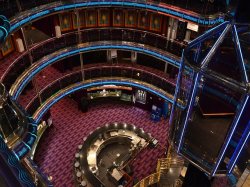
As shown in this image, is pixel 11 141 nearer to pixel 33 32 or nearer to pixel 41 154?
pixel 41 154

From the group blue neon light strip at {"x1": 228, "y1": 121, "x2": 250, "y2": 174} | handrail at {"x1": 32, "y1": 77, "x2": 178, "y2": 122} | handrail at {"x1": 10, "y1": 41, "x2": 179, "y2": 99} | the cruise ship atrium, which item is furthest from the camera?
handrail at {"x1": 32, "y1": 77, "x2": 178, "y2": 122}

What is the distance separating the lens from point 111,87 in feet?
106

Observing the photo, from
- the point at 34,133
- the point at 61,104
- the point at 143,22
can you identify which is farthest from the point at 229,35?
the point at 61,104

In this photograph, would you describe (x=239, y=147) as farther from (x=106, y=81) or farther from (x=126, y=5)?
(x=106, y=81)

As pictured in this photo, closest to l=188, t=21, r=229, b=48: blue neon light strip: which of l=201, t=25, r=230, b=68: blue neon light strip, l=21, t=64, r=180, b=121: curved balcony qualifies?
l=201, t=25, r=230, b=68: blue neon light strip

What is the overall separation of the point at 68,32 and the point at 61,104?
8.61 m

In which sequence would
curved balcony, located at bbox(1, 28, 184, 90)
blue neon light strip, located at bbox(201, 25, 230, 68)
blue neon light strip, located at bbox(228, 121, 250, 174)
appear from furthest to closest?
curved balcony, located at bbox(1, 28, 184, 90), blue neon light strip, located at bbox(201, 25, 230, 68), blue neon light strip, located at bbox(228, 121, 250, 174)

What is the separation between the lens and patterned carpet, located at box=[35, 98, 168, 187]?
84.3ft

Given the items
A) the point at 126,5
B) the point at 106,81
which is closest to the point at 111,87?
the point at 106,81

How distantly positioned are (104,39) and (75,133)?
10.0 m

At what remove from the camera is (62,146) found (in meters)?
27.5

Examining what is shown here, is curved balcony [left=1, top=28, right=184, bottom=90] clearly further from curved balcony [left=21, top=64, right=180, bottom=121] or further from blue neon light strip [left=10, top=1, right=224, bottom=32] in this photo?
blue neon light strip [left=10, top=1, right=224, bottom=32]

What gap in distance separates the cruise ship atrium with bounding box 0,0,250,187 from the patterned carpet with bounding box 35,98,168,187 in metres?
0.10

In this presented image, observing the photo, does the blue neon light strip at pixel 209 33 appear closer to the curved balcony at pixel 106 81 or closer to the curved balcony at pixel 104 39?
the curved balcony at pixel 104 39
